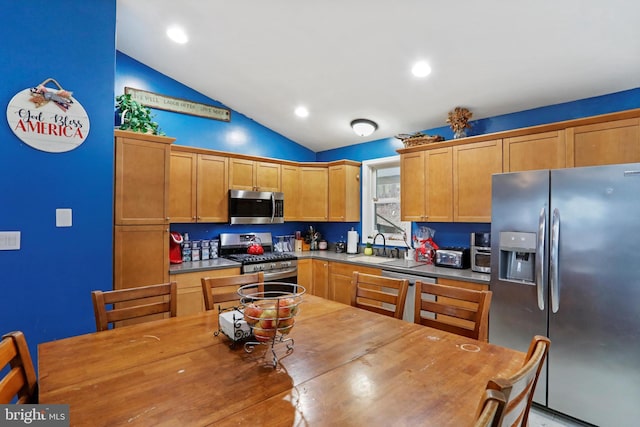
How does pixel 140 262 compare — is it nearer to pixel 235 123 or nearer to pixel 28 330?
pixel 28 330

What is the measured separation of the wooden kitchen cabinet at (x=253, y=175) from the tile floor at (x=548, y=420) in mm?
3441

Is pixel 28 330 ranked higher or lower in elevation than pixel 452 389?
lower

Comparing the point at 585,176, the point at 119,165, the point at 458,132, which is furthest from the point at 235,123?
the point at 585,176

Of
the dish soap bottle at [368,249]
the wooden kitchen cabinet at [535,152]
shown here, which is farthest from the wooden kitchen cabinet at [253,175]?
the wooden kitchen cabinet at [535,152]

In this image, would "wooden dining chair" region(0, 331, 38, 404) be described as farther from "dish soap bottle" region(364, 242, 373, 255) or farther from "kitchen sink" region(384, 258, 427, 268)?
"dish soap bottle" region(364, 242, 373, 255)

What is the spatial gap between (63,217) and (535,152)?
12.4 feet

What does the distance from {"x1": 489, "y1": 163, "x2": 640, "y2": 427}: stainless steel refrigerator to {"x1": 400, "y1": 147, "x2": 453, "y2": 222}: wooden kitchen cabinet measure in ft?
2.64

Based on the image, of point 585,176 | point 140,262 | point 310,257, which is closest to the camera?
point 585,176

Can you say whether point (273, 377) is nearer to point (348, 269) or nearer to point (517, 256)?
point (517, 256)

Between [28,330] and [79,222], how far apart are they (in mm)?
803

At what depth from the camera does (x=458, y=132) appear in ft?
10.6

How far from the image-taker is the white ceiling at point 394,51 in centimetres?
210

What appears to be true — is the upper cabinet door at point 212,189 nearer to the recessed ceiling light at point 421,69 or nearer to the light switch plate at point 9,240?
the light switch plate at point 9,240

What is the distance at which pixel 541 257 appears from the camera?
2.19 metres
